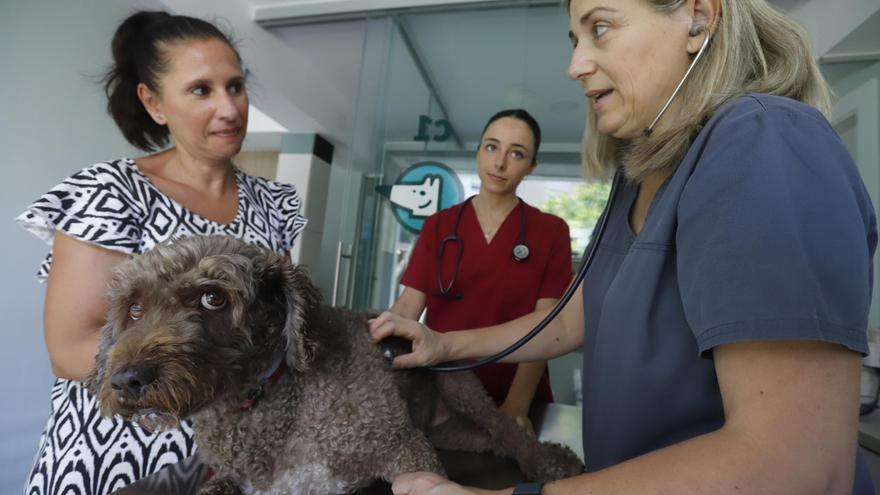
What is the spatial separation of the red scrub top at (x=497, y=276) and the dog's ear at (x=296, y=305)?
3.66 feet

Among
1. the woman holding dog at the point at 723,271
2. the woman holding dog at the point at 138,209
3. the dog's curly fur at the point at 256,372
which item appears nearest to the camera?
the woman holding dog at the point at 723,271

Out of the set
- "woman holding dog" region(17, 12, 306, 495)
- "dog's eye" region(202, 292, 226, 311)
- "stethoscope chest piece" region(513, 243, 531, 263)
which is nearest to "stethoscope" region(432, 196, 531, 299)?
"stethoscope chest piece" region(513, 243, 531, 263)

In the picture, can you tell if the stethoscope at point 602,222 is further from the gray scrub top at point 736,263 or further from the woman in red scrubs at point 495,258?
the woman in red scrubs at point 495,258

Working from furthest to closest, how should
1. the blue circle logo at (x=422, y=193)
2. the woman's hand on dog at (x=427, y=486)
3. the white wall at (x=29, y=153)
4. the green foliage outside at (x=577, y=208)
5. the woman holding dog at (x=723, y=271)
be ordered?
the blue circle logo at (x=422, y=193) → the green foliage outside at (x=577, y=208) → the white wall at (x=29, y=153) → the woman's hand on dog at (x=427, y=486) → the woman holding dog at (x=723, y=271)

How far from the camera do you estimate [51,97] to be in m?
2.84

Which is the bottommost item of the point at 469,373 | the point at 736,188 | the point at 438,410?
the point at 438,410

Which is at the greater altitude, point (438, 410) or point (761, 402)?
point (761, 402)

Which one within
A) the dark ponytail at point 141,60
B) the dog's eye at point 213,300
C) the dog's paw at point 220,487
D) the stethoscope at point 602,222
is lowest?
the dog's paw at point 220,487

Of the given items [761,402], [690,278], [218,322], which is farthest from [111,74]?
[761,402]

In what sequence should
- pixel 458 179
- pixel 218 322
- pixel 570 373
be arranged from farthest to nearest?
pixel 570 373 → pixel 458 179 → pixel 218 322

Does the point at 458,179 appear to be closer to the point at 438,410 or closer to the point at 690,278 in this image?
the point at 438,410

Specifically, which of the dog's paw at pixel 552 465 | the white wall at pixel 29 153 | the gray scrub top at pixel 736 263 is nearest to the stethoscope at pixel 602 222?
the gray scrub top at pixel 736 263

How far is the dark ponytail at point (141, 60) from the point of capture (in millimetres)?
1440

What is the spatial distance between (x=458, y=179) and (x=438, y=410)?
2505 millimetres
